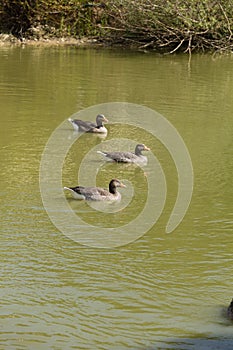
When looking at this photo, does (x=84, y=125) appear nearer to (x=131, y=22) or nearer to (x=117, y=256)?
(x=117, y=256)

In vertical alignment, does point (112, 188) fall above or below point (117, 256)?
above

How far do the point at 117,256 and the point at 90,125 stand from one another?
571cm

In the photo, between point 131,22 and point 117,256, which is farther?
point 131,22

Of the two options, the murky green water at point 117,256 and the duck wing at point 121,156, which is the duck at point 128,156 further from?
the murky green water at point 117,256

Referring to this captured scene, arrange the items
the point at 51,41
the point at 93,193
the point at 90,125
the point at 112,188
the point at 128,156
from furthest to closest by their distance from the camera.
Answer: the point at 51,41 < the point at 90,125 < the point at 128,156 < the point at 112,188 < the point at 93,193

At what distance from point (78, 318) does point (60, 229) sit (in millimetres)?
2321

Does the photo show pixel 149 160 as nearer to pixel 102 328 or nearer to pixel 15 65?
pixel 102 328

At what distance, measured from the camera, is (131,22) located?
24.3 meters

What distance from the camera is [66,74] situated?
19484mm

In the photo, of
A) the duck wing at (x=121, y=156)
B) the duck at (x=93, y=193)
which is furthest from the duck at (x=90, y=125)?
the duck at (x=93, y=193)

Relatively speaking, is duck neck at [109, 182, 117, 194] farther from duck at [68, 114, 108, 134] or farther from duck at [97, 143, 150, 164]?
duck at [68, 114, 108, 134]

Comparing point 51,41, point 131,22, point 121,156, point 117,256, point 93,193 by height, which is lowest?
point 117,256

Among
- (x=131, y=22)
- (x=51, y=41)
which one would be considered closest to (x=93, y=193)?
(x=131, y=22)

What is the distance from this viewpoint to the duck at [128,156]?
12.2 meters
